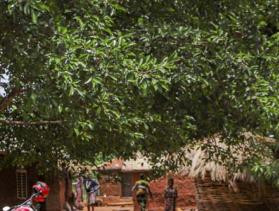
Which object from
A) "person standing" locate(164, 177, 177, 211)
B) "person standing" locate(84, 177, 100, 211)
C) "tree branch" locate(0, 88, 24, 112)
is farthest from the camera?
"person standing" locate(84, 177, 100, 211)

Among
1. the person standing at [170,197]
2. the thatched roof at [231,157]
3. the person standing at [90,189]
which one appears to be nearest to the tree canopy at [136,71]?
the thatched roof at [231,157]

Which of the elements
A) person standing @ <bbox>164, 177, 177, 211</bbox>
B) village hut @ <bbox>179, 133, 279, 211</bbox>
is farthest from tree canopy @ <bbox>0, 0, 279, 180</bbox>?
person standing @ <bbox>164, 177, 177, 211</bbox>

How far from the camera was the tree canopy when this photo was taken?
21.0ft

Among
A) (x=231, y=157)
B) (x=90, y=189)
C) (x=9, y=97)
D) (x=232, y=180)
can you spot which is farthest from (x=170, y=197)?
(x=9, y=97)

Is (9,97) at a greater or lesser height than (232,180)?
greater

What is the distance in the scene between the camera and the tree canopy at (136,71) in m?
6.39

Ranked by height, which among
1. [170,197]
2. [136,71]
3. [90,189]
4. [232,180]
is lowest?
[170,197]

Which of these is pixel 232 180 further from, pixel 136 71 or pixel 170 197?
pixel 136 71

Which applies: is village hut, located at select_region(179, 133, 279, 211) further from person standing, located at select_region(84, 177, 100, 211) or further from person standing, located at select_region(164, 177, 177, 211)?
person standing, located at select_region(84, 177, 100, 211)

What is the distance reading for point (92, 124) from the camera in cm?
686

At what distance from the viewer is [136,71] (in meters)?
6.56

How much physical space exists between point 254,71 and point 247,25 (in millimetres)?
926

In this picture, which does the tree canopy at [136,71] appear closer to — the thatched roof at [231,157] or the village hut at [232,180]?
the thatched roof at [231,157]

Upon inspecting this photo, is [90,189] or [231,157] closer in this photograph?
[231,157]
